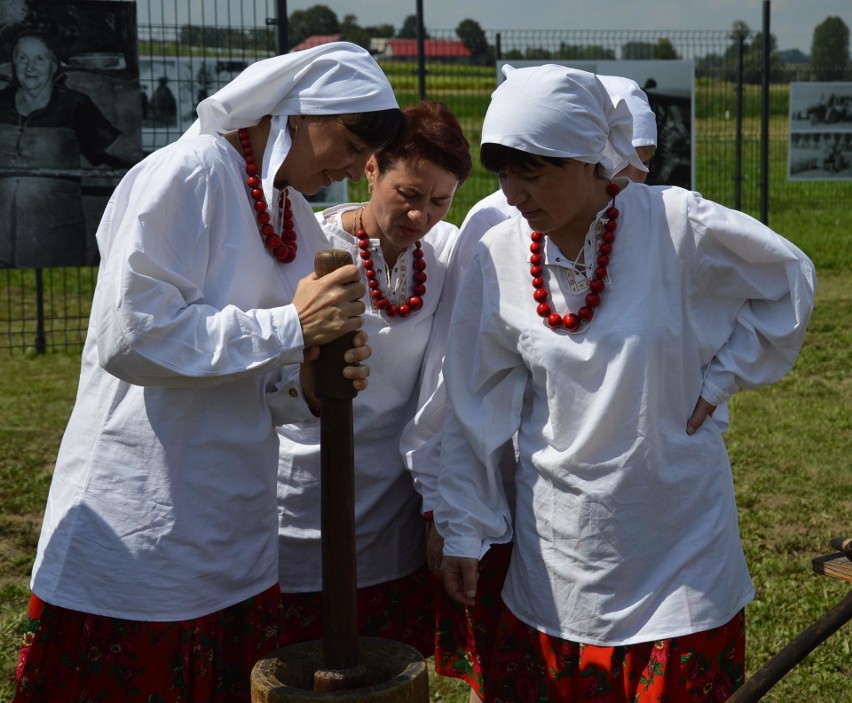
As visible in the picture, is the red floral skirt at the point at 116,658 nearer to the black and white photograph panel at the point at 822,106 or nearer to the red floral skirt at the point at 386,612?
the red floral skirt at the point at 386,612

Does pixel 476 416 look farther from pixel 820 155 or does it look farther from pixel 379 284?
pixel 820 155

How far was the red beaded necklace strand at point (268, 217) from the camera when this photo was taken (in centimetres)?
270

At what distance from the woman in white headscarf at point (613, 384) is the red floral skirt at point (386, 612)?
53 cm

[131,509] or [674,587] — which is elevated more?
[131,509]

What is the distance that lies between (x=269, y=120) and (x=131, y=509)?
3.13 feet

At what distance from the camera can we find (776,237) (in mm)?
2730

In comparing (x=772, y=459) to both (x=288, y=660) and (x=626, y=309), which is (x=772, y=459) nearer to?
(x=626, y=309)

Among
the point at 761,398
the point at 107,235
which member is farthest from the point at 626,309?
the point at 761,398

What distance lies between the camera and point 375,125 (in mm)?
2723

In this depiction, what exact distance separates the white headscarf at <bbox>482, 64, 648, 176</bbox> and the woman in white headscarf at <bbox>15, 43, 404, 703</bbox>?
284 mm

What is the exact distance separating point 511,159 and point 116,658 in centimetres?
Result: 144

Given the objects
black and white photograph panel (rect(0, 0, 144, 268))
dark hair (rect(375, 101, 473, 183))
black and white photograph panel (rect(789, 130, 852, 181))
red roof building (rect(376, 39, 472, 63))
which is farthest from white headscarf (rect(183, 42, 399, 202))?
black and white photograph panel (rect(789, 130, 852, 181))

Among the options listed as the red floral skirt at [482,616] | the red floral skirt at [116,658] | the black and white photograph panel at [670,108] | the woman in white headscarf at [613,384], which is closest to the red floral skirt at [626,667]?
the woman in white headscarf at [613,384]

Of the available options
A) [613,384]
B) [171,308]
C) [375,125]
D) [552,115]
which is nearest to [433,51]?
[375,125]
